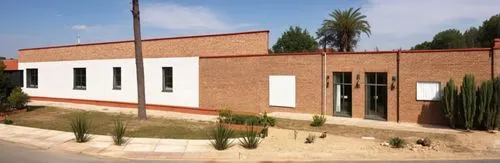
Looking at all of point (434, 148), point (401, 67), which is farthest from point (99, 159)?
point (401, 67)

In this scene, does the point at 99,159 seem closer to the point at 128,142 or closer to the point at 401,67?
the point at 128,142

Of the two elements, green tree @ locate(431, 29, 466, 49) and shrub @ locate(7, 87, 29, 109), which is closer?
shrub @ locate(7, 87, 29, 109)

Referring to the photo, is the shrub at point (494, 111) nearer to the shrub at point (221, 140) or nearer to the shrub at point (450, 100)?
the shrub at point (450, 100)

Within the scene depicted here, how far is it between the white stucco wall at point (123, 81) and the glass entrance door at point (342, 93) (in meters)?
9.25

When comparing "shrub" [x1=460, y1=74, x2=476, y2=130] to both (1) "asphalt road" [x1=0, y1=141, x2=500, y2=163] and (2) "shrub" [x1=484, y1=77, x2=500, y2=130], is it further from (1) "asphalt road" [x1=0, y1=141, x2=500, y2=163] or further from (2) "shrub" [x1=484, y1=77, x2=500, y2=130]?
(1) "asphalt road" [x1=0, y1=141, x2=500, y2=163]

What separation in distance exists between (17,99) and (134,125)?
36.8 feet

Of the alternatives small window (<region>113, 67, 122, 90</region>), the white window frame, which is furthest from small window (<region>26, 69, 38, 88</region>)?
the white window frame

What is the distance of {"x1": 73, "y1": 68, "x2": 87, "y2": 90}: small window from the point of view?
3809cm

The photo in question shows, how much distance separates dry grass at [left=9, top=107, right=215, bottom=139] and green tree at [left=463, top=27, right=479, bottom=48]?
198 feet

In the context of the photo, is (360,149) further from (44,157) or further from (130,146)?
(44,157)

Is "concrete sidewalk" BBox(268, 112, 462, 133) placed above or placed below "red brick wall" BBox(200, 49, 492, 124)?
below

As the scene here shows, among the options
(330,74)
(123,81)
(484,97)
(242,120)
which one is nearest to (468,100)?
(484,97)

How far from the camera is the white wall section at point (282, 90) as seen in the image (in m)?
27.1

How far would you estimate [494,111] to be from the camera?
67.8 feet
